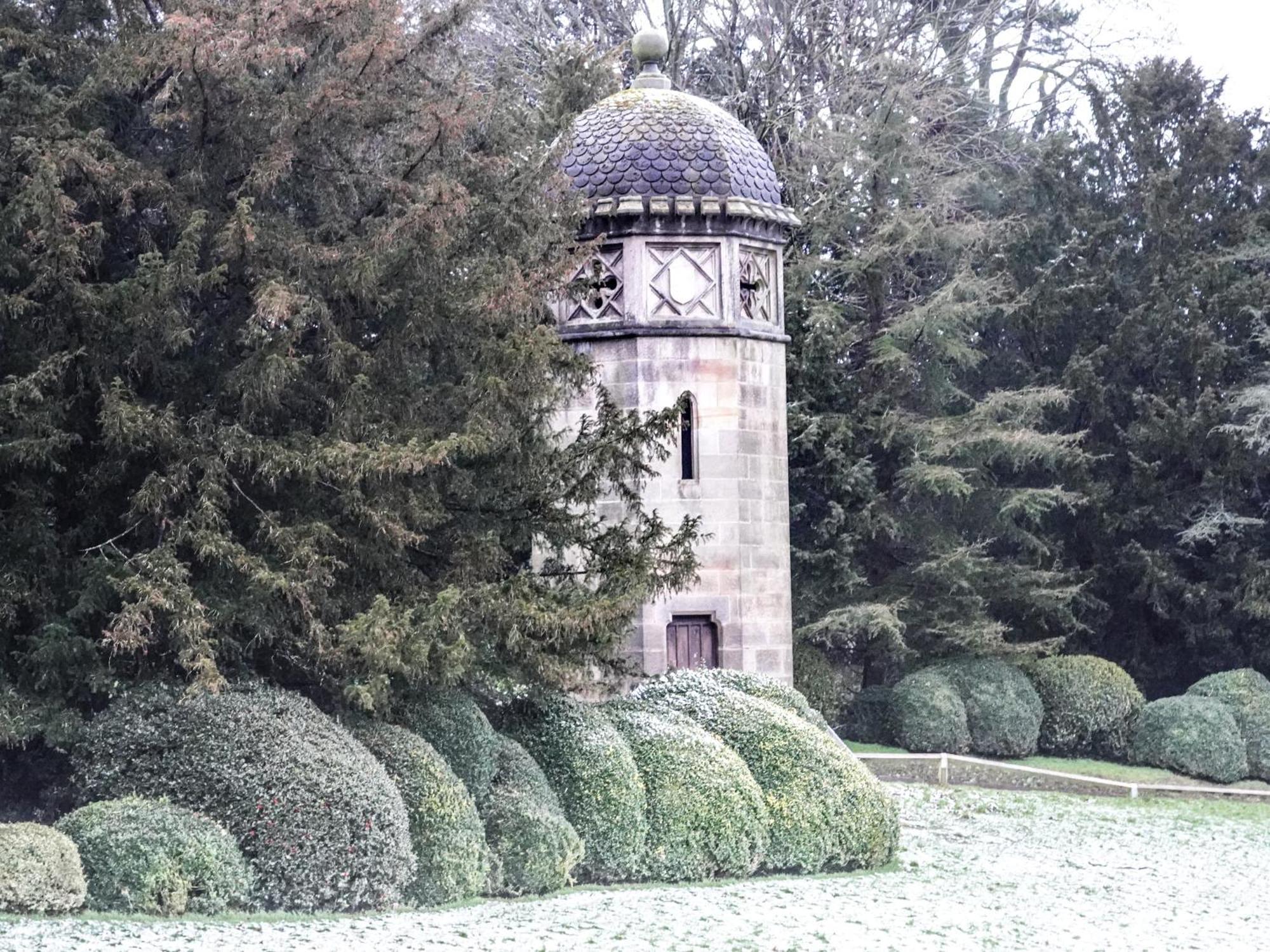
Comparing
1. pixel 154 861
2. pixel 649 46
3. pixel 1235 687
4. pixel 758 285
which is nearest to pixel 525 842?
pixel 154 861

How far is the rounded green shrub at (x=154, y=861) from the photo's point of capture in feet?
38.5

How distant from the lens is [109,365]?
13852 mm

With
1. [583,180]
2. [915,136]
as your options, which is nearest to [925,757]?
[583,180]

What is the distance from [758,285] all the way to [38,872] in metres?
12.6

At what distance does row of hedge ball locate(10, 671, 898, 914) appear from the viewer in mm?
12148

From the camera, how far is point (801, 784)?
15.8 meters

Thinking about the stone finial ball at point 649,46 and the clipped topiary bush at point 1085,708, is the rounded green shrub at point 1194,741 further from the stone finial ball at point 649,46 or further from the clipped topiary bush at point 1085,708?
the stone finial ball at point 649,46

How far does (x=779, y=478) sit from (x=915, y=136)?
32.5ft

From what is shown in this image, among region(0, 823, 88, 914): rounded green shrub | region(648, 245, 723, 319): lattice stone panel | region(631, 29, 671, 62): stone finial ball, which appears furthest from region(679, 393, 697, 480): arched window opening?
region(0, 823, 88, 914): rounded green shrub

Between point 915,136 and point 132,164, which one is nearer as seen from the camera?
point 132,164

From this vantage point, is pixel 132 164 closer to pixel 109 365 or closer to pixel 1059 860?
pixel 109 365

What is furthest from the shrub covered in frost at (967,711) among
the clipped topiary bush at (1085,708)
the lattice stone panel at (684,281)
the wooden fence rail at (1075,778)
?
the lattice stone panel at (684,281)

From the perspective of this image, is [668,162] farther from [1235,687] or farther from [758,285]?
[1235,687]

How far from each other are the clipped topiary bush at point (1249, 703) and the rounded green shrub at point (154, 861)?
18.9m
